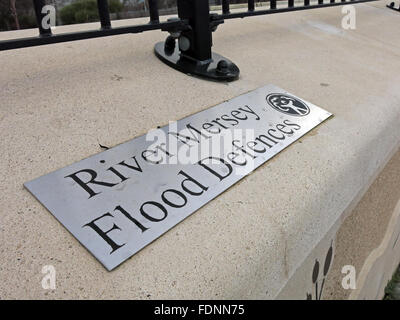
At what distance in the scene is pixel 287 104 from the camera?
45.4 inches

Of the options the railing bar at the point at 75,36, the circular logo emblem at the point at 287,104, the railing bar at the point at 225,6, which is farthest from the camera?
the railing bar at the point at 225,6

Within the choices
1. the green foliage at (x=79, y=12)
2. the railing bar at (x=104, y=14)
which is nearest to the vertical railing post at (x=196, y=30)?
the railing bar at (x=104, y=14)

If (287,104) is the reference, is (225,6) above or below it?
above

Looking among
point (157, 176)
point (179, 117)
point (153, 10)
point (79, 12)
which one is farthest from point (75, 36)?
point (79, 12)

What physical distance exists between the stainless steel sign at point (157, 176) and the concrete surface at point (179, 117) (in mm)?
25

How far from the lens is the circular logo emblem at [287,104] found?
3.68ft

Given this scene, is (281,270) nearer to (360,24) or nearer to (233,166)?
(233,166)

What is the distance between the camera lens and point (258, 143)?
948 millimetres

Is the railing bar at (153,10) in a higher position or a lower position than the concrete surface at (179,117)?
higher

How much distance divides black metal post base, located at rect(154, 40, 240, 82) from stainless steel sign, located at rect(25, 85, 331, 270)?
8.3 inches

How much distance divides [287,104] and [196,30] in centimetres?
45

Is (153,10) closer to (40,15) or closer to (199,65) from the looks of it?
(199,65)

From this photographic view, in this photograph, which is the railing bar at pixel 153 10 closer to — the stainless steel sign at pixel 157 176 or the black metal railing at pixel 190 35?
the black metal railing at pixel 190 35
